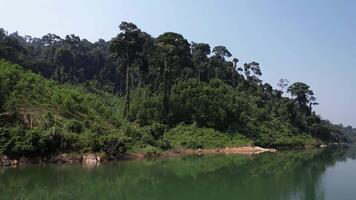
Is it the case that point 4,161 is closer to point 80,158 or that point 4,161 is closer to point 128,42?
point 80,158

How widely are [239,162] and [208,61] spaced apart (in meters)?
40.9

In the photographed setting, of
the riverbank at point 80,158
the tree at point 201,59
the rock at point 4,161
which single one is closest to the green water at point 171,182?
the riverbank at point 80,158

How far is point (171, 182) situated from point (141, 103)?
2991 cm

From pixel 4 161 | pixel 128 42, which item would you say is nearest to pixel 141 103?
pixel 128 42

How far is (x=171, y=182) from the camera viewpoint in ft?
91.2

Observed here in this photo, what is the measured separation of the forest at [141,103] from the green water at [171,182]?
3648 mm

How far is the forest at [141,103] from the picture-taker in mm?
36812

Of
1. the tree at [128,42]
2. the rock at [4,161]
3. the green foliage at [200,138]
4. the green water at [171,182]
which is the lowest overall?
the green water at [171,182]

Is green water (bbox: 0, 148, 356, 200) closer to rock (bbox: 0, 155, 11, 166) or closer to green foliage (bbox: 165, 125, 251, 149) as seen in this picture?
rock (bbox: 0, 155, 11, 166)

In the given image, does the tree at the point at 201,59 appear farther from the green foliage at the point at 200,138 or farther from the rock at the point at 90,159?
the rock at the point at 90,159

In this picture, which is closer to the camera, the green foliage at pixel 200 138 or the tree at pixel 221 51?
the green foliage at pixel 200 138

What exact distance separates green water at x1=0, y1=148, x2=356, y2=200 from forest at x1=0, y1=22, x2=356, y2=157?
144 inches

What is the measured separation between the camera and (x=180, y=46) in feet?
201

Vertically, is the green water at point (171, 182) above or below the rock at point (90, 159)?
below
